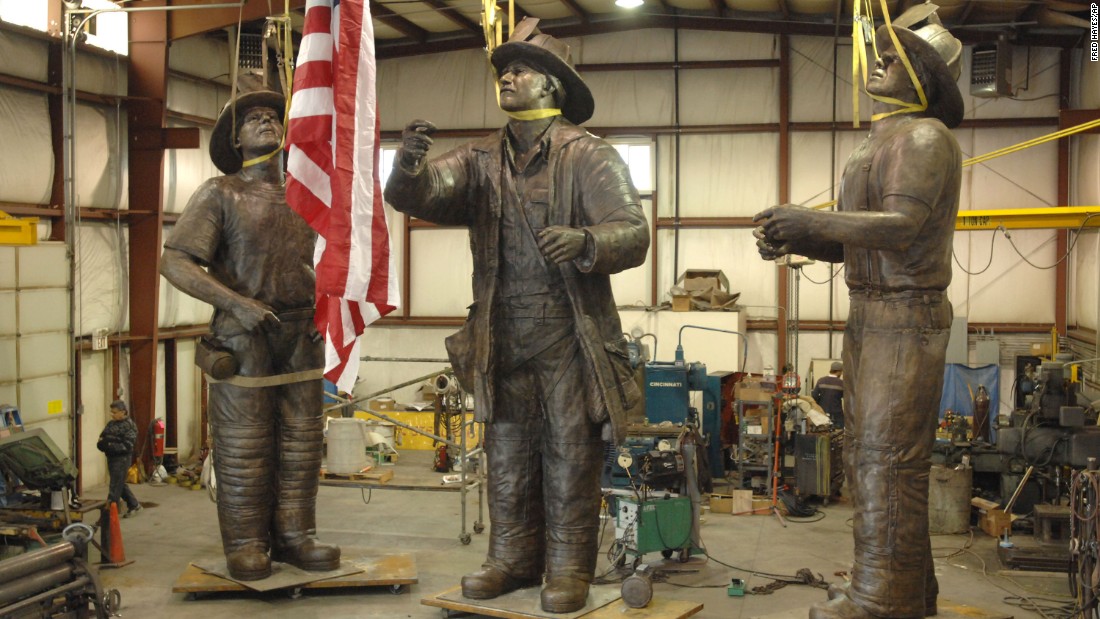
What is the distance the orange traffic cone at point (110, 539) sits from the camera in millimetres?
7117

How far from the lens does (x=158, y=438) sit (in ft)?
36.9

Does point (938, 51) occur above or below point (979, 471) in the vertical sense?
above

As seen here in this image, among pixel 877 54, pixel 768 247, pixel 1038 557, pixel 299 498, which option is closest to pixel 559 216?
pixel 768 247

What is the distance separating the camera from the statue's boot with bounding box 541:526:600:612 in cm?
422

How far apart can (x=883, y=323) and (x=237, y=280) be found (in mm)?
3104

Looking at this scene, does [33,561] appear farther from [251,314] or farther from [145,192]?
[145,192]

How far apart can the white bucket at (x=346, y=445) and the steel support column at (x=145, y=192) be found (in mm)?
2905

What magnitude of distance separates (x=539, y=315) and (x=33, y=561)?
200 cm

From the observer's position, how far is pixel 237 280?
17.9ft

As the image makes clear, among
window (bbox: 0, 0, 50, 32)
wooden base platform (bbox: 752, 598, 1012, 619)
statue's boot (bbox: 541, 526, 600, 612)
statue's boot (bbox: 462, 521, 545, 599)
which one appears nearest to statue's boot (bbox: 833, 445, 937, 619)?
wooden base platform (bbox: 752, 598, 1012, 619)

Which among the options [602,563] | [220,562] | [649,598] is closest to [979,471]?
[602,563]

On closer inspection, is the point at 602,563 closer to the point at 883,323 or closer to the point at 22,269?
the point at 883,323

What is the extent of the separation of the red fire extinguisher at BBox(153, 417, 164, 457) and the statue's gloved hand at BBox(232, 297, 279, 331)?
6.60 m

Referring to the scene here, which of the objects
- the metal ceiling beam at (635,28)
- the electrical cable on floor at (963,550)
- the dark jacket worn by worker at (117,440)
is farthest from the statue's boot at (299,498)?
the metal ceiling beam at (635,28)
